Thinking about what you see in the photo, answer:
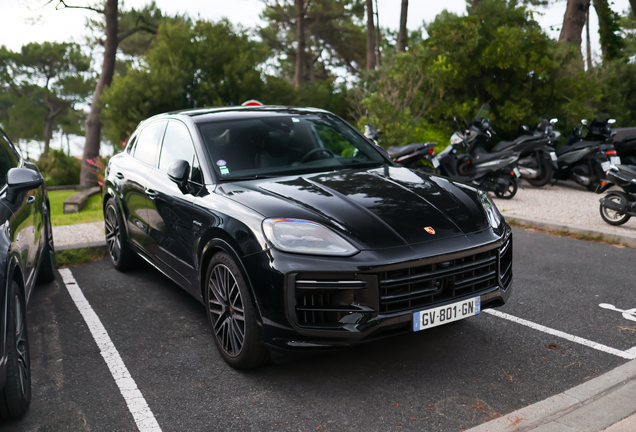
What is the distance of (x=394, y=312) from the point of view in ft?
10.3

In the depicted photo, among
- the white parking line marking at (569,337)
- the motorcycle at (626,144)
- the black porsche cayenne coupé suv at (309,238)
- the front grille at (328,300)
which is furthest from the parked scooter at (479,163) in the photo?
the front grille at (328,300)

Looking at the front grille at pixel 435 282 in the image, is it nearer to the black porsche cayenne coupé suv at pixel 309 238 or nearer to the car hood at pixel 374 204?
the black porsche cayenne coupé suv at pixel 309 238

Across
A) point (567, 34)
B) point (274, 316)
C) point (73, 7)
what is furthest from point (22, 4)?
point (274, 316)

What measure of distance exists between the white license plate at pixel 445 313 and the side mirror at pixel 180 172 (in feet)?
6.63

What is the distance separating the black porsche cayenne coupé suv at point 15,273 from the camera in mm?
2850

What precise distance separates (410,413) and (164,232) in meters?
2.51

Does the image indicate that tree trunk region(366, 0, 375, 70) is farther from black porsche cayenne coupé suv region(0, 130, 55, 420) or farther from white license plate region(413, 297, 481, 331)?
white license plate region(413, 297, 481, 331)

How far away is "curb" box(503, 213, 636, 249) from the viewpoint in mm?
6715

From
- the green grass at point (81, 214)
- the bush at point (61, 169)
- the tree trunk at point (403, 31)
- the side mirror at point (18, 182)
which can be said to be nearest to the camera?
the side mirror at point (18, 182)

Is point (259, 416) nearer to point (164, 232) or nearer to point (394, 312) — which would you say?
point (394, 312)

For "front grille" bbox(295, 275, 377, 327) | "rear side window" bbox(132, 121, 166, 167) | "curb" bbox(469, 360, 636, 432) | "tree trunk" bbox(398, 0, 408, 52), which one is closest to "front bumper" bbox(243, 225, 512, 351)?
"front grille" bbox(295, 275, 377, 327)

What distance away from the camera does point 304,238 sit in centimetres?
323

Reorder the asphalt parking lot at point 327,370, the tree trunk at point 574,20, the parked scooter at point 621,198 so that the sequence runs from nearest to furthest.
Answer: the asphalt parking lot at point 327,370
the parked scooter at point 621,198
the tree trunk at point 574,20

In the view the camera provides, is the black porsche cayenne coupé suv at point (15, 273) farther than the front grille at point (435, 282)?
No
